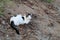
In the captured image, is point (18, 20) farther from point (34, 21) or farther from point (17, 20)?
point (34, 21)

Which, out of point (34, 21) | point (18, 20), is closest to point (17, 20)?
point (18, 20)

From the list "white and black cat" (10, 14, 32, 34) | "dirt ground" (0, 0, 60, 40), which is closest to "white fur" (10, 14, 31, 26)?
"white and black cat" (10, 14, 32, 34)

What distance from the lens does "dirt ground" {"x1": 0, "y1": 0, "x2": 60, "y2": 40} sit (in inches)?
219

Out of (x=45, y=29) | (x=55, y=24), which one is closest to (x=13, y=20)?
(x=45, y=29)

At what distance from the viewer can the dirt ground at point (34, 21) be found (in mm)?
5562

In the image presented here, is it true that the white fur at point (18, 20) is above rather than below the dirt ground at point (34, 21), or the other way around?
above

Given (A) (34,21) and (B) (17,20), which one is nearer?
(B) (17,20)

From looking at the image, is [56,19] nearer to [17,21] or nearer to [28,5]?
[28,5]

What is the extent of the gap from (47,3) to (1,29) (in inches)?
107

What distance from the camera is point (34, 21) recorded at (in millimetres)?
6293

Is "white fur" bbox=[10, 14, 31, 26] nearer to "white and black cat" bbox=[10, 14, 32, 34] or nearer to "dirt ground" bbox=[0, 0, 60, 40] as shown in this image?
"white and black cat" bbox=[10, 14, 32, 34]

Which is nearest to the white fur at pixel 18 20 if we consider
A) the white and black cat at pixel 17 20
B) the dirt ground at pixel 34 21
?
the white and black cat at pixel 17 20

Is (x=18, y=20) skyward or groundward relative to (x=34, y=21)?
skyward

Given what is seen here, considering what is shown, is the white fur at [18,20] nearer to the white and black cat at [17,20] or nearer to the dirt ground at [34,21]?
the white and black cat at [17,20]
